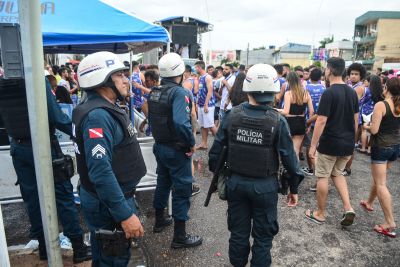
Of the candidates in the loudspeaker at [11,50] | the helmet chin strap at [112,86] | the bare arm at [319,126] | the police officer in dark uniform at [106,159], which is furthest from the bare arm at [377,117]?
the loudspeaker at [11,50]

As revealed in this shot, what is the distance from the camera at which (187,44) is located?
18812mm

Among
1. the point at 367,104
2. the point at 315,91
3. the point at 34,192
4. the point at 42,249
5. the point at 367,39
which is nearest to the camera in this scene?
the point at 34,192

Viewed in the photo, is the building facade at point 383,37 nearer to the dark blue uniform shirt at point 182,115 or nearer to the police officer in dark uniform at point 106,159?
the dark blue uniform shirt at point 182,115

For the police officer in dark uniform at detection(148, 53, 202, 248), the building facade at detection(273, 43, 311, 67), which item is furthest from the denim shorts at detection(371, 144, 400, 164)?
the building facade at detection(273, 43, 311, 67)

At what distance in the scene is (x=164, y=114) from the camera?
3363mm

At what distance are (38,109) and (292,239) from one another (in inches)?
120

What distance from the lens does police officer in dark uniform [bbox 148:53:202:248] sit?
10.8 feet

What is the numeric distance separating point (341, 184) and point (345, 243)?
0.72m

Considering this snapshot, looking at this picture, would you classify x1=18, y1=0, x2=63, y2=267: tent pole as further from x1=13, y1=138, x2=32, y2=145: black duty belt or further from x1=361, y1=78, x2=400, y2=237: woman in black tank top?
x1=361, y1=78, x2=400, y2=237: woman in black tank top

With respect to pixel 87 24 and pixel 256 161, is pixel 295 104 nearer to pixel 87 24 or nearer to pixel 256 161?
pixel 256 161

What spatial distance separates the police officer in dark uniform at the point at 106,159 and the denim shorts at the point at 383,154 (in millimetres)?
2996

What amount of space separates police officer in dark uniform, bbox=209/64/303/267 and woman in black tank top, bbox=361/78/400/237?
5.54 feet

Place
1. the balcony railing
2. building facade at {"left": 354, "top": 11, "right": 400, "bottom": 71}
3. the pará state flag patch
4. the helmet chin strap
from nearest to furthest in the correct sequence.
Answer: the pará state flag patch → the helmet chin strap → building facade at {"left": 354, "top": 11, "right": 400, "bottom": 71} → the balcony railing

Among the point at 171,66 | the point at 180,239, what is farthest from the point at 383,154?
the point at 171,66
